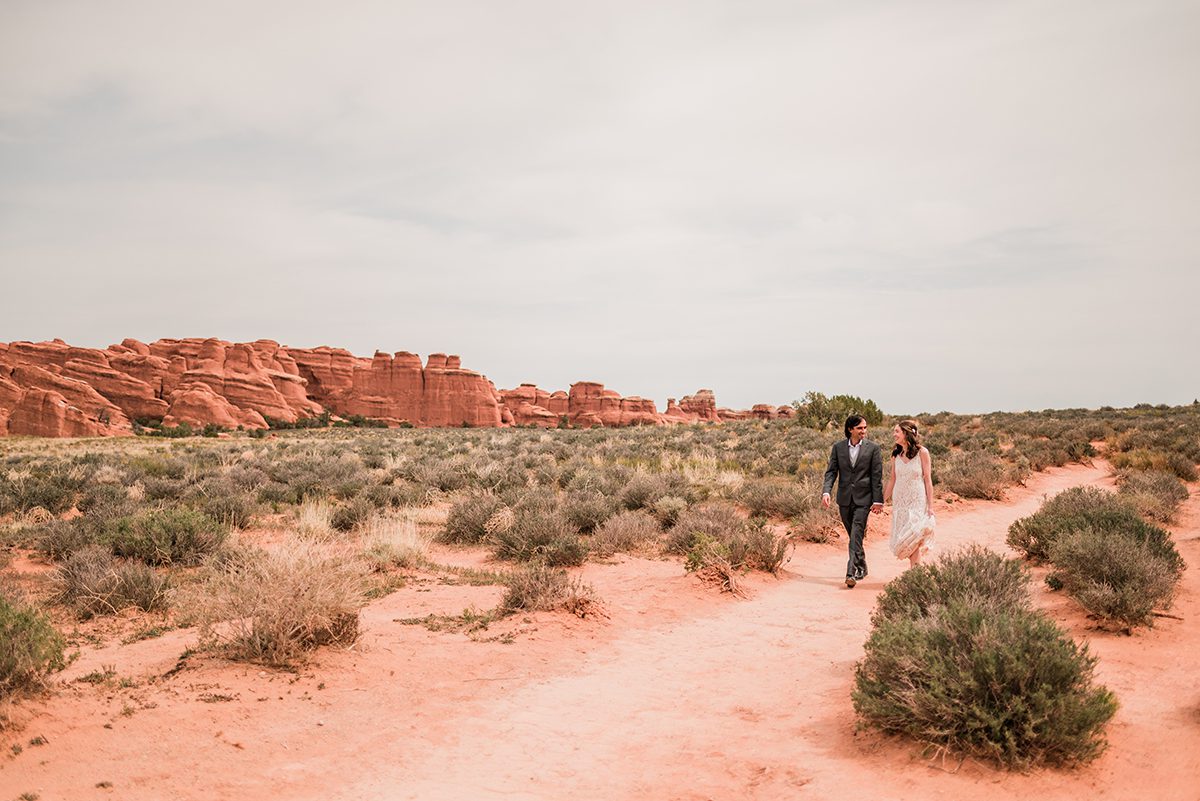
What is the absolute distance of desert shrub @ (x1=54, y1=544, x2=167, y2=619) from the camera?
7.13 metres

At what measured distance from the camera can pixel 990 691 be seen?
3.96 meters

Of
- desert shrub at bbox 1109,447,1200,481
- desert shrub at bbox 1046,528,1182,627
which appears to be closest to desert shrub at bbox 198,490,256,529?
desert shrub at bbox 1046,528,1182,627

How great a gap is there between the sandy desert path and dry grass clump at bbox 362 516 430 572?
2113 mm

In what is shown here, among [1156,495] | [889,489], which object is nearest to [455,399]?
[1156,495]

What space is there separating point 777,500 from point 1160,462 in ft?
36.1

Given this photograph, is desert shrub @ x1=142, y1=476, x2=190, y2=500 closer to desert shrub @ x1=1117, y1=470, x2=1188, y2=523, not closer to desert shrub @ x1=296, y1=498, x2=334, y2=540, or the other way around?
desert shrub @ x1=296, y1=498, x2=334, y2=540

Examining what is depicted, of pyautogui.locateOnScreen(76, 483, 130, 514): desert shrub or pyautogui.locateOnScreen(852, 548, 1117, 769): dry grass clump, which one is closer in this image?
pyautogui.locateOnScreen(852, 548, 1117, 769): dry grass clump

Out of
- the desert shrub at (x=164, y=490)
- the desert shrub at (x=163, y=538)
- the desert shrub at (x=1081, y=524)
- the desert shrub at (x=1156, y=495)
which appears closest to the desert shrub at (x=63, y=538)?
the desert shrub at (x=163, y=538)

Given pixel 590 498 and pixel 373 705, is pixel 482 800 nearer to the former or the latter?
pixel 373 705

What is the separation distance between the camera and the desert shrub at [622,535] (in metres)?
10.4

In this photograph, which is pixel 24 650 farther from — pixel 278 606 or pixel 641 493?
pixel 641 493

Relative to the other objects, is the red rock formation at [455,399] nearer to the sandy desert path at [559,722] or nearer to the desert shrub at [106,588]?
the desert shrub at [106,588]

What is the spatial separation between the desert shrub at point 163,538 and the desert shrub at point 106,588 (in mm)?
1148

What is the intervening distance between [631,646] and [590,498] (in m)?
5.71
